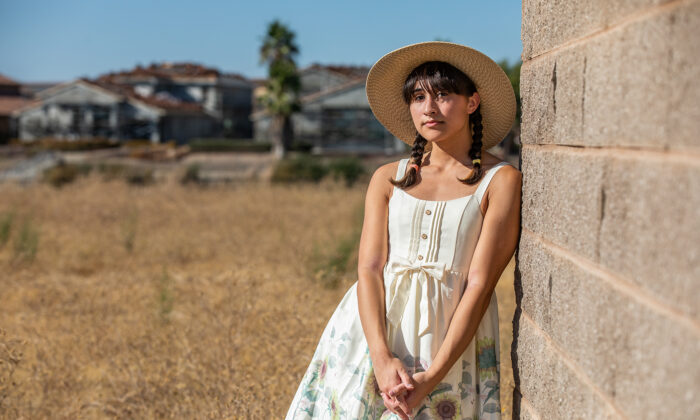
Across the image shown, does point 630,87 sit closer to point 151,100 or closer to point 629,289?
point 629,289

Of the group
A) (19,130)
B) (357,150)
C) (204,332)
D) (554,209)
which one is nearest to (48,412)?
(204,332)

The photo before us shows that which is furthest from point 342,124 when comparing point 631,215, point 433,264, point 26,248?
point 631,215

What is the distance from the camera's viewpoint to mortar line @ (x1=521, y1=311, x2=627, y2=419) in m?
1.30

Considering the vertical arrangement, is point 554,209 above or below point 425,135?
below

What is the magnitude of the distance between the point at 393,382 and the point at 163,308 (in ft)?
11.6

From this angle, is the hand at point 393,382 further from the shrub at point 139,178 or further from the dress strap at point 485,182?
the shrub at point 139,178

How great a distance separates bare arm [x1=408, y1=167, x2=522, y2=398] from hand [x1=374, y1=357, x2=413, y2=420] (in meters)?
0.03

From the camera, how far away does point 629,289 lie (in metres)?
1.21

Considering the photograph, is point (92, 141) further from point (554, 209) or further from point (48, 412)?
point (554, 209)

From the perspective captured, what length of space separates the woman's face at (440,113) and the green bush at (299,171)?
15.2 m

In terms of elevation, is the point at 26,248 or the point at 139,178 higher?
the point at 139,178

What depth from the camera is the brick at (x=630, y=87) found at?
3.32 ft

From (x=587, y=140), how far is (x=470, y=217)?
0.59 meters

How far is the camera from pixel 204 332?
175 inches
